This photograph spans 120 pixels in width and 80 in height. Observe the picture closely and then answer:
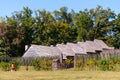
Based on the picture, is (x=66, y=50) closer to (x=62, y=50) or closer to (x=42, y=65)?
(x=62, y=50)

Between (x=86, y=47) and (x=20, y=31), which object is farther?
(x=20, y=31)

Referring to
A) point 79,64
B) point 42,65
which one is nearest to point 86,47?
point 79,64

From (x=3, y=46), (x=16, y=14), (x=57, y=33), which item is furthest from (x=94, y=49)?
(x=16, y=14)

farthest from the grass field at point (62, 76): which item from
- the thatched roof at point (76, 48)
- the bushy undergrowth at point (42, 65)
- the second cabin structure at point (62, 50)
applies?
the thatched roof at point (76, 48)

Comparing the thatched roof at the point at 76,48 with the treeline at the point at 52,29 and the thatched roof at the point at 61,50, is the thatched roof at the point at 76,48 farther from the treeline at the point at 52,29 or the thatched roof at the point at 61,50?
the treeline at the point at 52,29

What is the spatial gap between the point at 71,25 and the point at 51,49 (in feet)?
102

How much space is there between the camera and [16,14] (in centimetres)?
9950

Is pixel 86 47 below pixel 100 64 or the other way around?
the other way around

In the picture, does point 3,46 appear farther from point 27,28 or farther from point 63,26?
point 63,26

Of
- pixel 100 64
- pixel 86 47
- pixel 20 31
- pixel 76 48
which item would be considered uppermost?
pixel 20 31

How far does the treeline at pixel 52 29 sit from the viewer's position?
8831 cm

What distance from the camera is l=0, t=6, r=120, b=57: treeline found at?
88.3 metres

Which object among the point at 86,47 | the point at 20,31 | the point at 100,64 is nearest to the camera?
the point at 100,64

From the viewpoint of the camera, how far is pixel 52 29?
93.8m
